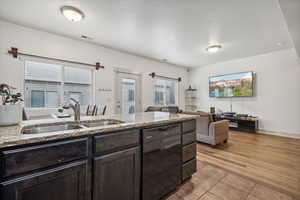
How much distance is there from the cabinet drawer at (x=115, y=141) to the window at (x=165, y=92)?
4485 mm

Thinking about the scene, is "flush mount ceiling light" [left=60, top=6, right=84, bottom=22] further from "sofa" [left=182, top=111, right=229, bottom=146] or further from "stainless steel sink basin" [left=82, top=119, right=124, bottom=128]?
"sofa" [left=182, top=111, right=229, bottom=146]

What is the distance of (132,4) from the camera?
2.35 meters

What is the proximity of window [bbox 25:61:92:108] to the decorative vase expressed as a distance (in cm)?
202

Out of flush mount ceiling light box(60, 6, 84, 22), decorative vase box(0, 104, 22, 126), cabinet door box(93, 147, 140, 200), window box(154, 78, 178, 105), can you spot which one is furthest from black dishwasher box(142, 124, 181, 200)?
window box(154, 78, 178, 105)

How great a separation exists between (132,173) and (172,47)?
12.8ft

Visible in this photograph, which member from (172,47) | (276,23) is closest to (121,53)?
(172,47)

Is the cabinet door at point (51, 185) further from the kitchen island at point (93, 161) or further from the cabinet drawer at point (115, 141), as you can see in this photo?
the cabinet drawer at point (115, 141)

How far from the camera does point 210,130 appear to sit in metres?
3.32

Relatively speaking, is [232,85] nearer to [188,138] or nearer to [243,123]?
[243,123]

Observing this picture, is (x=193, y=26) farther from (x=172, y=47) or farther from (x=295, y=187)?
(x=295, y=187)

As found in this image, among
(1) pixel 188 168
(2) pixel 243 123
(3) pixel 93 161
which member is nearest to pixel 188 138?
(1) pixel 188 168

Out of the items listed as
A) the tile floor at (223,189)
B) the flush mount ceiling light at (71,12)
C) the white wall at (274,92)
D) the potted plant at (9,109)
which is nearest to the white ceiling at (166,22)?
the flush mount ceiling light at (71,12)

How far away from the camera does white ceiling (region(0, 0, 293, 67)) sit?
237 cm

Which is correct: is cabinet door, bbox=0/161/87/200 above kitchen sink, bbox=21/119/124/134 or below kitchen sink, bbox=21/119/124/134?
below
